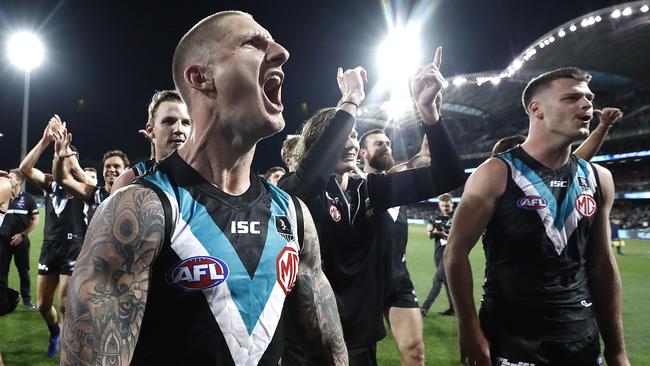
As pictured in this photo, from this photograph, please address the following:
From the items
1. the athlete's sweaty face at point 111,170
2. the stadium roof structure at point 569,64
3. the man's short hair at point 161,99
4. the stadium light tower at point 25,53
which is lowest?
the athlete's sweaty face at point 111,170

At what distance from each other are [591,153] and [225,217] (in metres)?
4.05

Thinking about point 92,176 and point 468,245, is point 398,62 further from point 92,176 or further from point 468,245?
point 468,245

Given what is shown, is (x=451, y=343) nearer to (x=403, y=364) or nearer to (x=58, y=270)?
(x=403, y=364)

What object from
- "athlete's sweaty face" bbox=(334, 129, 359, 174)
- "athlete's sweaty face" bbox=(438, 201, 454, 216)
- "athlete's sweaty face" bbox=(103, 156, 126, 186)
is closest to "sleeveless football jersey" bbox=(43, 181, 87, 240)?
"athlete's sweaty face" bbox=(103, 156, 126, 186)

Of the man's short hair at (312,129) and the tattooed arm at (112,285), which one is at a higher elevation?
the man's short hair at (312,129)

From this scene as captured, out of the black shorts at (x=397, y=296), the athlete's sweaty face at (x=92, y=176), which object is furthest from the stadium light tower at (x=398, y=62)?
the black shorts at (x=397, y=296)

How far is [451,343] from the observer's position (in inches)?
273

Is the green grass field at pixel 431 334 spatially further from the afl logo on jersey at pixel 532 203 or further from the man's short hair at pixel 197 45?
the man's short hair at pixel 197 45

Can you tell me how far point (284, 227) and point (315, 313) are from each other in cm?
31

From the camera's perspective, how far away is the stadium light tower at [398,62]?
32.8m

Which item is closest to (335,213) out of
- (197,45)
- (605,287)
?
(605,287)

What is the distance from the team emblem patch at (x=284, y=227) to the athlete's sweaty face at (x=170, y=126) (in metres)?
1.79

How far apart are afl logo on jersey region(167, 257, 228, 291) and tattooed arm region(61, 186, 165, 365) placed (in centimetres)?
8

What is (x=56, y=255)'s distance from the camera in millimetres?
6617
